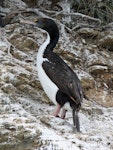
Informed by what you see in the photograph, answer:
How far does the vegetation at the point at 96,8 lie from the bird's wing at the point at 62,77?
3.37 metres

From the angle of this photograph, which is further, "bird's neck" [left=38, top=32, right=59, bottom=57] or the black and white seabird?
"bird's neck" [left=38, top=32, right=59, bottom=57]

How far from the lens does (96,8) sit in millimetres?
9312

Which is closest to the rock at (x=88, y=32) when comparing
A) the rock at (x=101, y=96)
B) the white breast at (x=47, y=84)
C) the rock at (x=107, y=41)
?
the rock at (x=107, y=41)

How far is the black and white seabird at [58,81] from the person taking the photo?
5.53m

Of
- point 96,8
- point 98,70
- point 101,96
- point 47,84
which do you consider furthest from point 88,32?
point 47,84

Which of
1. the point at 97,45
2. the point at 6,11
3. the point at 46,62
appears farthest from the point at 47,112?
the point at 6,11

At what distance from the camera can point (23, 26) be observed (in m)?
8.59

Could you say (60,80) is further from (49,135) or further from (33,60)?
(33,60)

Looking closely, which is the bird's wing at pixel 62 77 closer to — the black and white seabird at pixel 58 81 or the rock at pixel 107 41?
the black and white seabird at pixel 58 81

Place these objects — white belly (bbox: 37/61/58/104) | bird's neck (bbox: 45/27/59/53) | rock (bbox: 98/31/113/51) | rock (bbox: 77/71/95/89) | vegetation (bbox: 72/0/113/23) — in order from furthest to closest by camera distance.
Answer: vegetation (bbox: 72/0/113/23)
rock (bbox: 98/31/113/51)
rock (bbox: 77/71/95/89)
bird's neck (bbox: 45/27/59/53)
white belly (bbox: 37/61/58/104)

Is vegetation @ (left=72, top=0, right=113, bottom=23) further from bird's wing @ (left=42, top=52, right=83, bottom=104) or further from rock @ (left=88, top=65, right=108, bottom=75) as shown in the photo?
bird's wing @ (left=42, top=52, right=83, bottom=104)

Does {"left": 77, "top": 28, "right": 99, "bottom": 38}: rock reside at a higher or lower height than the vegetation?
lower

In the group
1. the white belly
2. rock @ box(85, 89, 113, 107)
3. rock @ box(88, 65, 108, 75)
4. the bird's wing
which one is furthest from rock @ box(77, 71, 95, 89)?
Answer: the white belly

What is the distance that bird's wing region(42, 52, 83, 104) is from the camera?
18.2 ft
